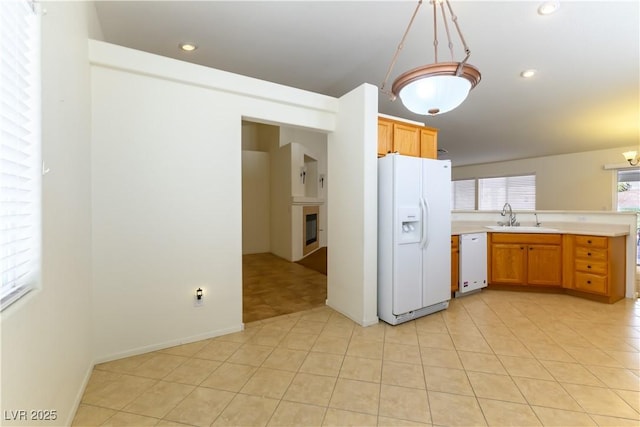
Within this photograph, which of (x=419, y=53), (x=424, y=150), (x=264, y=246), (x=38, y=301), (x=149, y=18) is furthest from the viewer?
(x=264, y=246)

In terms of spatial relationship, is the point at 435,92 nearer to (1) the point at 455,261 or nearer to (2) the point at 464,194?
(1) the point at 455,261

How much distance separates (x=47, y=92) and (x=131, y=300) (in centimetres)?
161

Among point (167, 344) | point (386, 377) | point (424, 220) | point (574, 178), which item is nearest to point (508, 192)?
point (574, 178)

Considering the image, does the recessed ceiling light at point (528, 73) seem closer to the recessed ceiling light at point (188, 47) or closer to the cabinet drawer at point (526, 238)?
the cabinet drawer at point (526, 238)

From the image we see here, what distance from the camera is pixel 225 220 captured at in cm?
266

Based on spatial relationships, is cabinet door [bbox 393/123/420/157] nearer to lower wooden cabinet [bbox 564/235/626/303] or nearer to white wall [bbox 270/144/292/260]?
lower wooden cabinet [bbox 564/235/626/303]

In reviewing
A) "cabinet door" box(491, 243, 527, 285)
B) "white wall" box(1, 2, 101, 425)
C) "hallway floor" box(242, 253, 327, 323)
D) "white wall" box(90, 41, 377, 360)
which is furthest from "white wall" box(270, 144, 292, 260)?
"white wall" box(1, 2, 101, 425)

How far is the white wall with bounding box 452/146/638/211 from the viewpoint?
6.64m

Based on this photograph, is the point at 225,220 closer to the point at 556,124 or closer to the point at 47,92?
the point at 47,92

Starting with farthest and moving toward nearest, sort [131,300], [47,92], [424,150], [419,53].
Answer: [424,150] < [419,53] < [131,300] < [47,92]

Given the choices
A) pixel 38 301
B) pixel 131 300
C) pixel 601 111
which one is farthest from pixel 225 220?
pixel 601 111

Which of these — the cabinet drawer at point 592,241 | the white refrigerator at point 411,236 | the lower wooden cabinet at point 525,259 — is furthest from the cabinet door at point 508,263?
the white refrigerator at point 411,236

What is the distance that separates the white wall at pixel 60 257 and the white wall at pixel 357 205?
227cm

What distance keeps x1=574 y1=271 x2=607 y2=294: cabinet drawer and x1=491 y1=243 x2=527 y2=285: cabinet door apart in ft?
1.95
